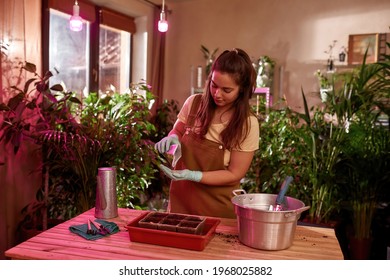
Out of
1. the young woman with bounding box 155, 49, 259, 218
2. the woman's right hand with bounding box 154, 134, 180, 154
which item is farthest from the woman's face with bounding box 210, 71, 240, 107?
the woman's right hand with bounding box 154, 134, 180, 154

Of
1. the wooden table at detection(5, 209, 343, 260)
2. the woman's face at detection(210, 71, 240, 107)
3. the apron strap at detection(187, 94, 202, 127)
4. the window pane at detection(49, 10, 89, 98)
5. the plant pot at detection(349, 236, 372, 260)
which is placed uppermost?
the window pane at detection(49, 10, 89, 98)

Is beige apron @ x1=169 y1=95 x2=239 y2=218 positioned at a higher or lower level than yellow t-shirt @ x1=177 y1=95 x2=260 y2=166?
lower

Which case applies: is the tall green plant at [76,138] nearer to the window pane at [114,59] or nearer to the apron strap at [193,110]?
the apron strap at [193,110]

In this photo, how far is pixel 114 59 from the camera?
4789 mm

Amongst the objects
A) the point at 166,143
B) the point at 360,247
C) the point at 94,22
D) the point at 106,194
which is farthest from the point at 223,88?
the point at 94,22

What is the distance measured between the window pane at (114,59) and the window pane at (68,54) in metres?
0.29

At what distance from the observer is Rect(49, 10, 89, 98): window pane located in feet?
12.2

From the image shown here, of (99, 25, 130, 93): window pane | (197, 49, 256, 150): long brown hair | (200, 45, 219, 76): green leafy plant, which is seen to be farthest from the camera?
(200, 45, 219, 76): green leafy plant

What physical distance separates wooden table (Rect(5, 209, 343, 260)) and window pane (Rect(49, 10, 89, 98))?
102 inches

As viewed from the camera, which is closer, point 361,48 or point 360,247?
point 360,247

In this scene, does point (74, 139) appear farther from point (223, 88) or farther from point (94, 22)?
point (94, 22)

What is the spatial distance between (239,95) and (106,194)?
73cm

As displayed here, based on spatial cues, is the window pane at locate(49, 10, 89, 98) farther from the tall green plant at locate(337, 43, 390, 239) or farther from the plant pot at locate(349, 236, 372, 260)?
the plant pot at locate(349, 236, 372, 260)

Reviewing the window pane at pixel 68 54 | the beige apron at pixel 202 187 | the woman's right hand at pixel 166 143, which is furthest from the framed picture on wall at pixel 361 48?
the woman's right hand at pixel 166 143
